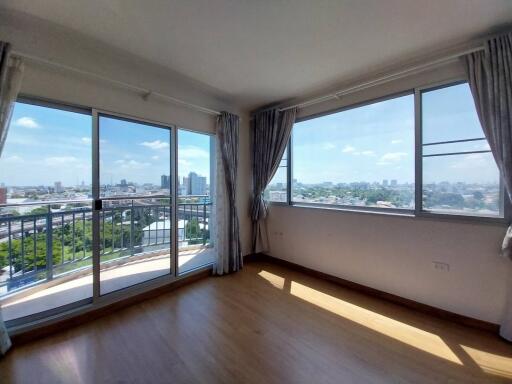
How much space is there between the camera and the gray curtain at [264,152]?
10.7ft

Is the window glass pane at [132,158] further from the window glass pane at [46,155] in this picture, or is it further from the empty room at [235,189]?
the window glass pane at [46,155]

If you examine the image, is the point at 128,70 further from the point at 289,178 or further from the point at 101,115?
the point at 289,178

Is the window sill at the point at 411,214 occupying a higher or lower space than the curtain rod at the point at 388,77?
lower

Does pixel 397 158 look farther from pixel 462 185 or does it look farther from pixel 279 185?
pixel 279 185

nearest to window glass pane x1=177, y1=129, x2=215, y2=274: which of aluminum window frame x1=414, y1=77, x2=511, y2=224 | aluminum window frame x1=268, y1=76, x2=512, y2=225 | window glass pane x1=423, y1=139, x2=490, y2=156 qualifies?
aluminum window frame x1=268, y1=76, x2=512, y2=225

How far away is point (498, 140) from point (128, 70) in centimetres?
352

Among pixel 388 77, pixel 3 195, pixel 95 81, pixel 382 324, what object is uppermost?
pixel 388 77

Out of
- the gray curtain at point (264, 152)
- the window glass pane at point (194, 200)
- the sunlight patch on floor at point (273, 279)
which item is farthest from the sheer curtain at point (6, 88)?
the gray curtain at point (264, 152)

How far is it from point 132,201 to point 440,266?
353 centimetres

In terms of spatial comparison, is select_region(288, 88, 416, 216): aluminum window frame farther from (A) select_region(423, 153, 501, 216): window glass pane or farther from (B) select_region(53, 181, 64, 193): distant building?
(B) select_region(53, 181, 64, 193): distant building

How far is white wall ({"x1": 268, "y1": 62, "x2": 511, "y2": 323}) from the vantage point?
6.18 feet

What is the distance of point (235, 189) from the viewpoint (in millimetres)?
3273

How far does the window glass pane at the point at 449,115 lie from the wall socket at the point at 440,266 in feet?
3.98

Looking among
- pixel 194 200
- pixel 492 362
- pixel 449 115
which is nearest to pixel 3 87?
pixel 194 200
